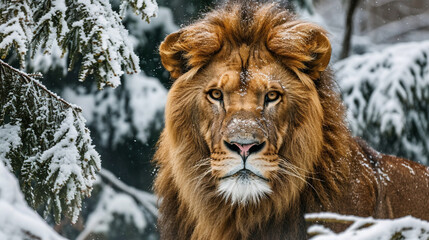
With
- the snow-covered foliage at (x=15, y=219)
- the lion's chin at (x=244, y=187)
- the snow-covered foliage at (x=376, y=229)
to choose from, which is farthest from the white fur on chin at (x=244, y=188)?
the snow-covered foliage at (x=15, y=219)

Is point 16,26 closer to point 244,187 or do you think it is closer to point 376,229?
point 244,187

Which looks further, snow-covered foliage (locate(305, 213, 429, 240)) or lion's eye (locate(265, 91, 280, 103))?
lion's eye (locate(265, 91, 280, 103))

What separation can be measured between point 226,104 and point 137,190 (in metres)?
5.07

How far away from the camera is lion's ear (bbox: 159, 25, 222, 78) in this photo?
3996mm

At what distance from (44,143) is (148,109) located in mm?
4052

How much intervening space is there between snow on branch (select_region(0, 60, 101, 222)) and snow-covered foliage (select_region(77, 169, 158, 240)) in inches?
172

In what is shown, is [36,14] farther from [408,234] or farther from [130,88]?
[130,88]

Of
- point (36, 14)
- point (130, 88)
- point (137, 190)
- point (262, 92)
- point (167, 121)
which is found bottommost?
point (137, 190)

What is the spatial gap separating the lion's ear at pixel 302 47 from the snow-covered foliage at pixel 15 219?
2389 mm

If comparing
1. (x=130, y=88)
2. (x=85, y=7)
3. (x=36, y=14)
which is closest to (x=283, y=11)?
(x=85, y=7)

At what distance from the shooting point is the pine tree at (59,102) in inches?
139

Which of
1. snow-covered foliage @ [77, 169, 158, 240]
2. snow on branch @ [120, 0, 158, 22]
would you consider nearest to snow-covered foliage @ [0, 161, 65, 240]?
snow on branch @ [120, 0, 158, 22]

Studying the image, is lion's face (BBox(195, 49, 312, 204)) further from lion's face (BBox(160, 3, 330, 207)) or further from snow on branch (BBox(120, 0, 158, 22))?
snow on branch (BBox(120, 0, 158, 22))

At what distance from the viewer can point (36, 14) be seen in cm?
362
